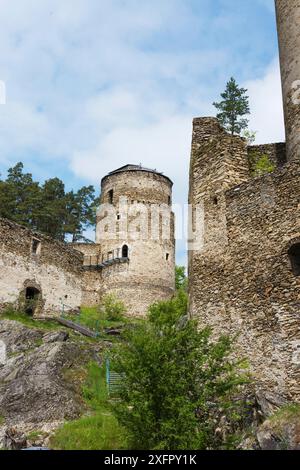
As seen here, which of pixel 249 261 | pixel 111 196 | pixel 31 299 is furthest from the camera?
pixel 111 196

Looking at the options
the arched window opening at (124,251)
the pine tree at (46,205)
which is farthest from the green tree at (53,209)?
the arched window opening at (124,251)

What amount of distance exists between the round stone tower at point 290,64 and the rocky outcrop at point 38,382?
32.3 ft

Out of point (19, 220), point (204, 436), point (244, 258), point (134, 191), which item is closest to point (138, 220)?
point (134, 191)

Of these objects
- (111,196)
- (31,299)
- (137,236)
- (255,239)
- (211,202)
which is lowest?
(255,239)

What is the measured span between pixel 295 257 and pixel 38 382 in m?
9.27

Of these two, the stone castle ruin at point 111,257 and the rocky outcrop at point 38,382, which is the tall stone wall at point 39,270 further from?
the rocky outcrop at point 38,382

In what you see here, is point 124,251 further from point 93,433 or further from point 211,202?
point 93,433

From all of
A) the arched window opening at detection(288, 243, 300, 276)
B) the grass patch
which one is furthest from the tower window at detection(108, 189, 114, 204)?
the arched window opening at detection(288, 243, 300, 276)

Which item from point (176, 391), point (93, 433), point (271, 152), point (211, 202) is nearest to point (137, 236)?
point (271, 152)

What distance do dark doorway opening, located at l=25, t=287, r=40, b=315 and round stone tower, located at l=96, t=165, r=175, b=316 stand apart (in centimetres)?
756

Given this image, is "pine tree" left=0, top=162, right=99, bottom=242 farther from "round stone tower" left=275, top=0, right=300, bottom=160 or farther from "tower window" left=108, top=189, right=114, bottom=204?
"round stone tower" left=275, top=0, right=300, bottom=160

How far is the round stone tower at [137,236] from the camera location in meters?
35.6

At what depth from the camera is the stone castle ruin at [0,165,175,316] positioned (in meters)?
27.9

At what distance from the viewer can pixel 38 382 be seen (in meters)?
17.0
